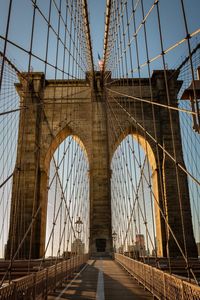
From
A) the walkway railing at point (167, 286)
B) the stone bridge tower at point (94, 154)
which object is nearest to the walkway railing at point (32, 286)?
the walkway railing at point (167, 286)

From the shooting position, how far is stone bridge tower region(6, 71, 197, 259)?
710 inches

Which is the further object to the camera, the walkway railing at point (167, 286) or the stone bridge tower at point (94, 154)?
the stone bridge tower at point (94, 154)

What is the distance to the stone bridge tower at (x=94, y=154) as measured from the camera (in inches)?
710

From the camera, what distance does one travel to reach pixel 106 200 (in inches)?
737

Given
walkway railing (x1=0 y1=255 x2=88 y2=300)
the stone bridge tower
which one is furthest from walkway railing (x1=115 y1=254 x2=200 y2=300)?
the stone bridge tower

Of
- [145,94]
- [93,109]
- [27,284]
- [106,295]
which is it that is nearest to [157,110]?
[145,94]

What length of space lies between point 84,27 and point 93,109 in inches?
210

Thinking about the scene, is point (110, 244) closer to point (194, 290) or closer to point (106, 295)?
point (106, 295)

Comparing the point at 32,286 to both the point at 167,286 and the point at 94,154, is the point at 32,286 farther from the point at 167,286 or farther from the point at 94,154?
the point at 94,154

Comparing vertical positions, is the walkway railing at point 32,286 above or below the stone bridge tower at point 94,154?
below

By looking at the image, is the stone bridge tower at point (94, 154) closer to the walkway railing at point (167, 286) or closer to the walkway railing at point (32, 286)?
the walkway railing at point (167, 286)

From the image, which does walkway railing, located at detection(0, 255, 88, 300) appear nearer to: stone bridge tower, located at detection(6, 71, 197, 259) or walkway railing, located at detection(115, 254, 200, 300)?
walkway railing, located at detection(115, 254, 200, 300)

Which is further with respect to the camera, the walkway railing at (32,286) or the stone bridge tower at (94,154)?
the stone bridge tower at (94,154)

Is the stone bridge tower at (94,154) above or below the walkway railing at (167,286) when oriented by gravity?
above
